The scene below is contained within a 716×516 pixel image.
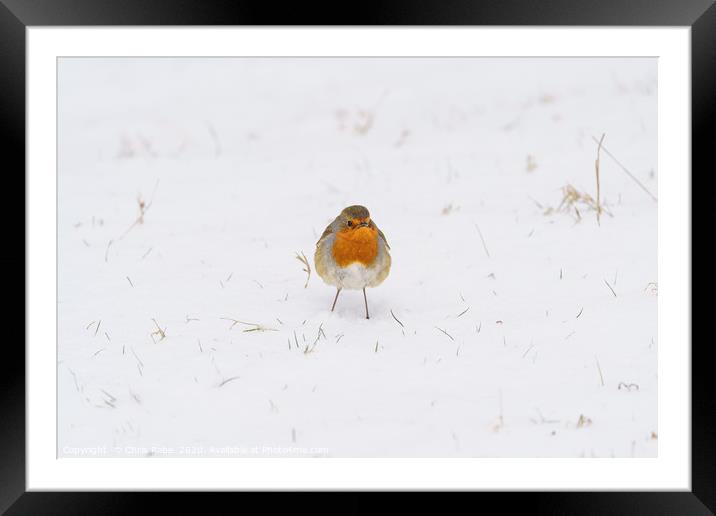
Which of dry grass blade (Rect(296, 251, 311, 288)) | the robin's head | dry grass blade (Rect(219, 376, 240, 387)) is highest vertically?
the robin's head

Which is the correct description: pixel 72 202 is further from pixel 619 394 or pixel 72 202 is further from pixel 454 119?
pixel 619 394

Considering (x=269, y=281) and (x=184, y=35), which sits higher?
(x=184, y=35)

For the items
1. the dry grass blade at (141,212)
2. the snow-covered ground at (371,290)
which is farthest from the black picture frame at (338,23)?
the dry grass blade at (141,212)

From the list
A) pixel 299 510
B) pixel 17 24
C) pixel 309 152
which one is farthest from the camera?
pixel 309 152

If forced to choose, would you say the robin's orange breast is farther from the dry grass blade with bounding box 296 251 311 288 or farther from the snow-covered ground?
the dry grass blade with bounding box 296 251 311 288

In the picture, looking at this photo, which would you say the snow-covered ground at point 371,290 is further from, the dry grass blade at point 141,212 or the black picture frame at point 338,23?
the black picture frame at point 338,23

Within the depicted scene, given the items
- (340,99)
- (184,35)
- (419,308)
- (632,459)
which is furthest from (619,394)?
(340,99)

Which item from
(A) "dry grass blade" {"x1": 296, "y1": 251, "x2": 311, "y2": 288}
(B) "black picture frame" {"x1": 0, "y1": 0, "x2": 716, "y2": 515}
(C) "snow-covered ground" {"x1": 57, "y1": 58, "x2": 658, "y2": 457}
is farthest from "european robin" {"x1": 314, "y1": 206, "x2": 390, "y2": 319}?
(B) "black picture frame" {"x1": 0, "y1": 0, "x2": 716, "y2": 515}

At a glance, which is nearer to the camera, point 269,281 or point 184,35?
point 184,35
